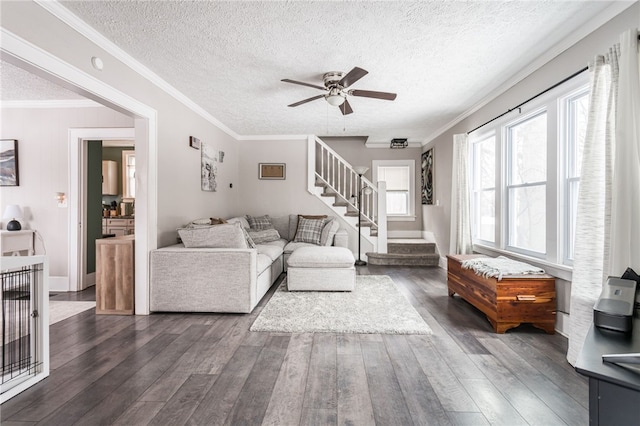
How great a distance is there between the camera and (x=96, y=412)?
1655mm

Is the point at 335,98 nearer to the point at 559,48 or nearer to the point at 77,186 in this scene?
the point at 559,48

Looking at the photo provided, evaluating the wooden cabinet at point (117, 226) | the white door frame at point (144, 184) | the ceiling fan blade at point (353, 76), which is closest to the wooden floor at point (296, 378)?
the white door frame at point (144, 184)

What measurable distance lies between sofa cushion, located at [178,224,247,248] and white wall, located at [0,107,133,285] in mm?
2184

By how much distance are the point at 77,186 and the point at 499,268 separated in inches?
210

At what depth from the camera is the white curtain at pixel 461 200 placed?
4.36m

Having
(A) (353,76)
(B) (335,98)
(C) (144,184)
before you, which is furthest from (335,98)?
(C) (144,184)

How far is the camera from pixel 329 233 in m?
5.46

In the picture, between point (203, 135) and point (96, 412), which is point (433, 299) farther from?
point (203, 135)

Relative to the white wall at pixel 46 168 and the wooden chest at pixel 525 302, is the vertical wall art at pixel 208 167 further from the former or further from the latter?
the wooden chest at pixel 525 302

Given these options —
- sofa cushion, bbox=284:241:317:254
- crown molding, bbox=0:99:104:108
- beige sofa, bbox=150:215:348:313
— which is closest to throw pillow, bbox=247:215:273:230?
sofa cushion, bbox=284:241:317:254

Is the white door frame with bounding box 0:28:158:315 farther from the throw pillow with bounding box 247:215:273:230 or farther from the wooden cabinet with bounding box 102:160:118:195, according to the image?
the wooden cabinet with bounding box 102:160:118:195

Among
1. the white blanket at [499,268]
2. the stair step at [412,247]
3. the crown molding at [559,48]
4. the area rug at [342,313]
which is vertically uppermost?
the crown molding at [559,48]

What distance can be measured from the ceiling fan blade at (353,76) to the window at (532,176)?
1.81 meters

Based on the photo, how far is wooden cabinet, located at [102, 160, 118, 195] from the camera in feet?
21.6
